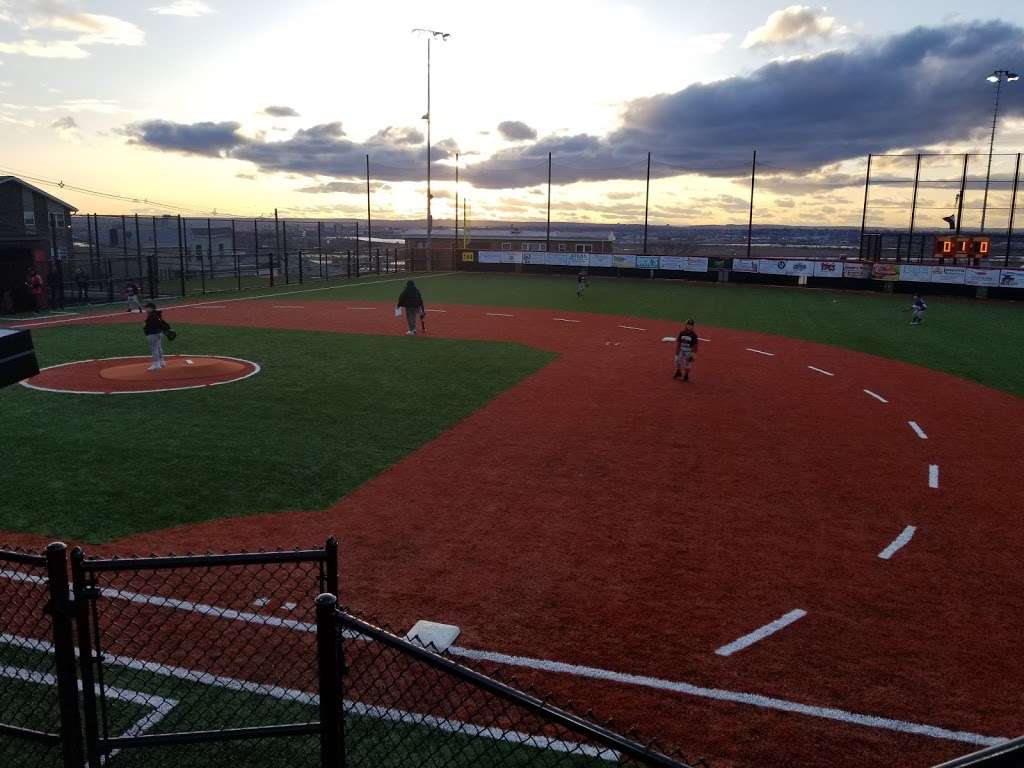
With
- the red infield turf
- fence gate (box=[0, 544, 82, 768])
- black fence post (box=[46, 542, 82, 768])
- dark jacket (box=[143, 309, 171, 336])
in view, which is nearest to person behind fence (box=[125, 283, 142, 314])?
dark jacket (box=[143, 309, 171, 336])

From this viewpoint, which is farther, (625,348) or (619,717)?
(625,348)

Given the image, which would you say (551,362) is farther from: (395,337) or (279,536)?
(279,536)

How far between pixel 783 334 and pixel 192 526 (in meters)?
25.9

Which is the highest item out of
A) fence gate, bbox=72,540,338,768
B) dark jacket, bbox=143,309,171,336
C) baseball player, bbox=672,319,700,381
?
dark jacket, bbox=143,309,171,336

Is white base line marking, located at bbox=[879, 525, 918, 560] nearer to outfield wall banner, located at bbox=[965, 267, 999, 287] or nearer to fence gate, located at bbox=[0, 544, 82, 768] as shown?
fence gate, located at bbox=[0, 544, 82, 768]

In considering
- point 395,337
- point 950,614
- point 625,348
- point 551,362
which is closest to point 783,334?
point 625,348

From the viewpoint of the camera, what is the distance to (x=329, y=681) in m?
4.01

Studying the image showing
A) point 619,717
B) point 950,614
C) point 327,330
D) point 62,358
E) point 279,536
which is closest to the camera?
point 619,717

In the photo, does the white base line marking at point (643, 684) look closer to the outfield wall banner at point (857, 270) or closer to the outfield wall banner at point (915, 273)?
the outfield wall banner at point (915, 273)

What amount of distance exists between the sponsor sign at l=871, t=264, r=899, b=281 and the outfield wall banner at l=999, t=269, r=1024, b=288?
5.90m

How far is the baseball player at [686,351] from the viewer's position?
21.0m

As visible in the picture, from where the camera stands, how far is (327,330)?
98.4 ft

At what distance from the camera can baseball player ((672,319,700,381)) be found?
69.1ft

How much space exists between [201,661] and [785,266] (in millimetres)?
54369
